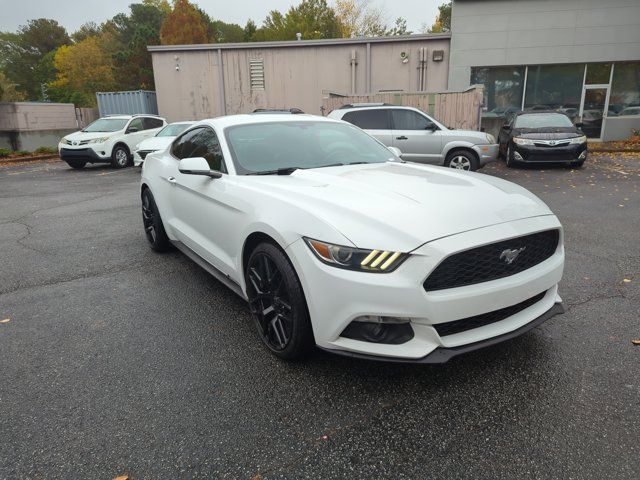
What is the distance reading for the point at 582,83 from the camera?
1759 centimetres

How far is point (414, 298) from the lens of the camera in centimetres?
231

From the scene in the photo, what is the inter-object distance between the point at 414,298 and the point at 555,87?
18723mm

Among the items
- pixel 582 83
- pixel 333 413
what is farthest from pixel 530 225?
pixel 582 83

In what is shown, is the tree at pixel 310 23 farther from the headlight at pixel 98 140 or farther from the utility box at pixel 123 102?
the headlight at pixel 98 140

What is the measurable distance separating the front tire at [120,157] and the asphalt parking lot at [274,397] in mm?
11465

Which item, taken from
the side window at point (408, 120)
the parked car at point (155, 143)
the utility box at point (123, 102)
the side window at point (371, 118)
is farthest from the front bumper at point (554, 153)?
the utility box at point (123, 102)

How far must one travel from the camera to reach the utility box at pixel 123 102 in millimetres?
21812

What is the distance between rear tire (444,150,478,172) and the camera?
1073cm

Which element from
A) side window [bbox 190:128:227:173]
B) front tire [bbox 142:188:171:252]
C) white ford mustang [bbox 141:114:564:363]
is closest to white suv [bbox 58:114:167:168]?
front tire [bbox 142:188:171:252]

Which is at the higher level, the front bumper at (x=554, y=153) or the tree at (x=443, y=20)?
the tree at (x=443, y=20)

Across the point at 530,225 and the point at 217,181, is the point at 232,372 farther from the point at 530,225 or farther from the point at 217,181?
the point at 530,225

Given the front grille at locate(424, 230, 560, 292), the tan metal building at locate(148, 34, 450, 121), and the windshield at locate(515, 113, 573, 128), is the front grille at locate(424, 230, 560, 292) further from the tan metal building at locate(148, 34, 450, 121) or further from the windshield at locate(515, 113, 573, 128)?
the tan metal building at locate(148, 34, 450, 121)

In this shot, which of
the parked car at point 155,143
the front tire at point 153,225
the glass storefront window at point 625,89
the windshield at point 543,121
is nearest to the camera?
the front tire at point 153,225

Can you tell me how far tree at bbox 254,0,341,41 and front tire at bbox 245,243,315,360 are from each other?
46022 millimetres
